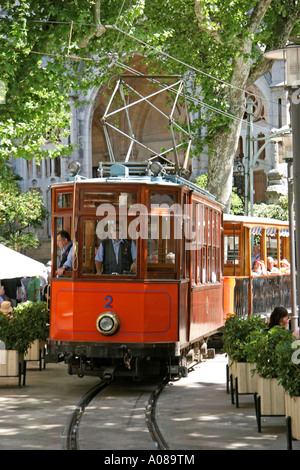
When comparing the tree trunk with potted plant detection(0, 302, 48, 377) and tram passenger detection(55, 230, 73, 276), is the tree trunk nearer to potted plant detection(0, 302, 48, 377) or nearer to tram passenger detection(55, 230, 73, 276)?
potted plant detection(0, 302, 48, 377)

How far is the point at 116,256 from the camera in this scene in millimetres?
12758

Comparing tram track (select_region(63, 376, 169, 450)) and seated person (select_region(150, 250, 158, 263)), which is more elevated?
seated person (select_region(150, 250, 158, 263))

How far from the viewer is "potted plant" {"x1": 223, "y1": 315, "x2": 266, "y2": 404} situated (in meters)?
11.4

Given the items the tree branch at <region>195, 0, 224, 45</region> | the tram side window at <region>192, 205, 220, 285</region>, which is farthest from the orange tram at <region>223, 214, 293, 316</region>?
the tree branch at <region>195, 0, 224, 45</region>

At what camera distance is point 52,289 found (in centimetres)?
1319

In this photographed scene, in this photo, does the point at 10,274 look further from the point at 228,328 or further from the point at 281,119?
the point at 281,119

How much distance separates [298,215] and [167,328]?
428 cm

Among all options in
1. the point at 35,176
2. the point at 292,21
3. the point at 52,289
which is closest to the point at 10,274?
the point at 52,289

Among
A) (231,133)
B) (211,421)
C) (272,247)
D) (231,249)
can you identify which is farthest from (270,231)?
(211,421)

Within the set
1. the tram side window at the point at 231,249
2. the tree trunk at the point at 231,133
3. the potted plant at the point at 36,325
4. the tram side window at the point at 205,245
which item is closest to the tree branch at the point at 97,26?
the tree trunk at the point at 231,133

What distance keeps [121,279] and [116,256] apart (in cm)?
35

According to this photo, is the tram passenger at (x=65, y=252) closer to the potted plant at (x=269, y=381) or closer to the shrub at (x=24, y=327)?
the shrub at (x=24, y=327)

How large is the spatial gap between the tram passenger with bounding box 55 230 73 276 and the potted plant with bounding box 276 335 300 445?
4738mm

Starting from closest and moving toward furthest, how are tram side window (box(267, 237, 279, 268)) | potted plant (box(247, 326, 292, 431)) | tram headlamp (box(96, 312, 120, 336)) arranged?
potted plant (box(247, 326, 292, 431)) → tram headlamp (box(96, 312, 120, 336)) → tram side window (box(267, 237, 279, 268))
